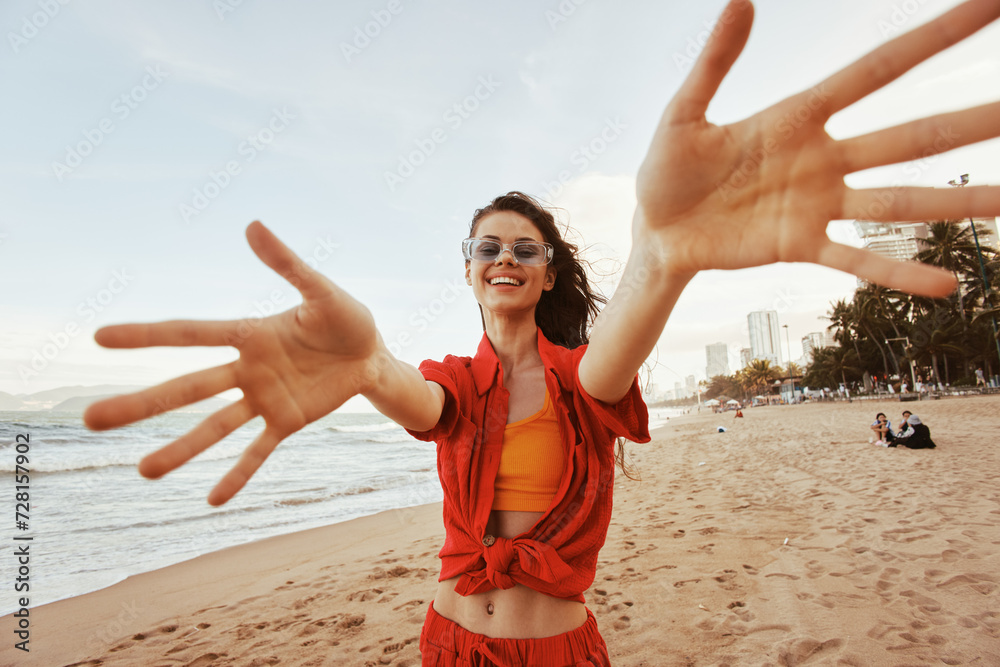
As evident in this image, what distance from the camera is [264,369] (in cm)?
113

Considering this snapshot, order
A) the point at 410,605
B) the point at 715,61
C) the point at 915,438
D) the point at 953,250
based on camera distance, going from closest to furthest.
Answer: the point at 715,61, the point at 410,605, the point at 915,438, the point at 953,250

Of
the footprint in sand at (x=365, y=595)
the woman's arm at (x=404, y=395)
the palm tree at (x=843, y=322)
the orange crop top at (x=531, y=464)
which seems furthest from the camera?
the palm tree at (x=843, y=322)

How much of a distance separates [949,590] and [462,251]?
5168mm

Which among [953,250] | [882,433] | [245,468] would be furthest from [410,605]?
[953,250]

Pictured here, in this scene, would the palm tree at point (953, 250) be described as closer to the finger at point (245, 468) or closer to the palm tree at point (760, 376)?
the palm tree at point (760, 376)

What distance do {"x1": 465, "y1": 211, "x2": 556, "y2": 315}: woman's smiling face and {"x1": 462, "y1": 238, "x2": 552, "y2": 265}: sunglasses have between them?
0.02m

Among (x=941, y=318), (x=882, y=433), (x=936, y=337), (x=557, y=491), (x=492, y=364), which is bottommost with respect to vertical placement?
(x=882, y=433)

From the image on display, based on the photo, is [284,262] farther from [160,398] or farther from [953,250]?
[953,250]

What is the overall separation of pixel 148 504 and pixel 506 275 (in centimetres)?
1044

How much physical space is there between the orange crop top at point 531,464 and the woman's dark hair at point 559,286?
2.09ft

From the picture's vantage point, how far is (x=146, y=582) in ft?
18.4

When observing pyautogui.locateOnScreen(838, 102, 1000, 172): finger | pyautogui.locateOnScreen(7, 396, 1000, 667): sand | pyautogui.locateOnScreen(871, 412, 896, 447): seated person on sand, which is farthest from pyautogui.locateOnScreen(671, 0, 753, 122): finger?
pyautogui.locateOnScreen(871, 412, 896, 447): seated person on sand

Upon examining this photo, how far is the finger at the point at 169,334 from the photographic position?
999mm

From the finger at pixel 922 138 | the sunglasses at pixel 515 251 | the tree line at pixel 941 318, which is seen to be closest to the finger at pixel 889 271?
the finger at pixel 922 138
